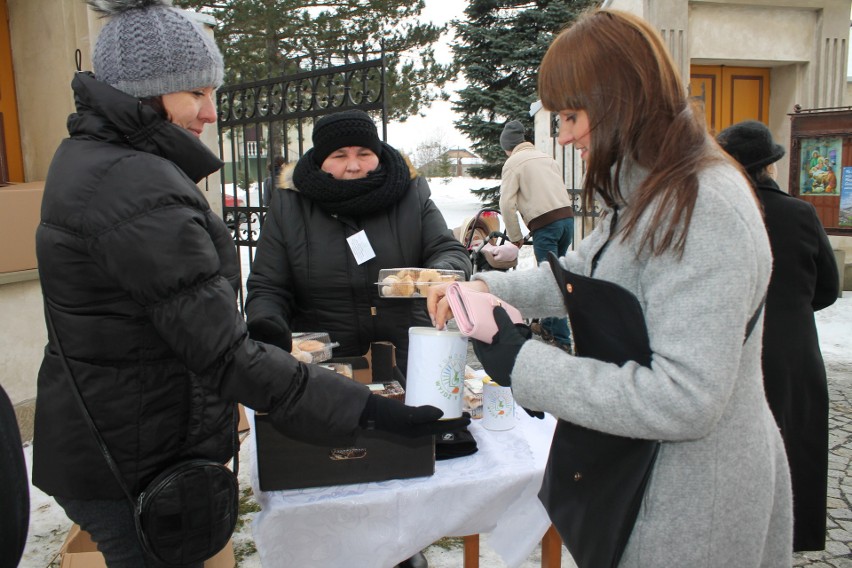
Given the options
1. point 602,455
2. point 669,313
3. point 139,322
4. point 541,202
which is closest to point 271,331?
point 139,322

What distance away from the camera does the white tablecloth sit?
1.72 m

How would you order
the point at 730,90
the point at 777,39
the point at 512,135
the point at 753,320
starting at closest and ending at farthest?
1. the point at 753,320
2. the point at 512,135
3. the point at 777,39
4. the point at 730,90

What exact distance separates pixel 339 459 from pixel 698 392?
1.03 metres

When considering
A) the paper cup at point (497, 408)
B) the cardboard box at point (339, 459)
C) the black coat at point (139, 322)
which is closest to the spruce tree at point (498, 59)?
the paper cup at point (497, 408)

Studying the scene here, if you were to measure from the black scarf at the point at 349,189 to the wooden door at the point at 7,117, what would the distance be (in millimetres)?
2515

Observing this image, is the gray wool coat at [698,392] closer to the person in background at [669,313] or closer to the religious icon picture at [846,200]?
the person in background at [669,313]

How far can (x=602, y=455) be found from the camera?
4.09 feet

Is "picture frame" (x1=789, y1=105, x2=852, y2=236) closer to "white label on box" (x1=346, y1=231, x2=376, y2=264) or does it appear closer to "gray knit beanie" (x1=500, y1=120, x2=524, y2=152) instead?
"gray knit beanie" (x1=500, y1=120, x2=524, y2=152)

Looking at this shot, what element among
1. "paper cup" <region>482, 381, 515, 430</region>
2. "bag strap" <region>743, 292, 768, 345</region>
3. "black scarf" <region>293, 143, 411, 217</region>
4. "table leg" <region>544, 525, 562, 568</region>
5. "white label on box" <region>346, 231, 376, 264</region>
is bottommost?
"table leg" <region>544, 525, 562, 568</region>

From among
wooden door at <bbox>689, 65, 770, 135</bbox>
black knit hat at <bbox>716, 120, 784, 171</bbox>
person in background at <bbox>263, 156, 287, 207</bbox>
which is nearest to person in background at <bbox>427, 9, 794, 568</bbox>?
black knit hat at <bbox>716, 120, 784, 171</bbox>

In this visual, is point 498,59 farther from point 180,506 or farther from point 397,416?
point 180,506

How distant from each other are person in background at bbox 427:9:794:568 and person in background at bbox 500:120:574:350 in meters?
4.67

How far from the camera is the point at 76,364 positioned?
142cm

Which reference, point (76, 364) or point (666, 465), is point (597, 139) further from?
point (76, 364)
